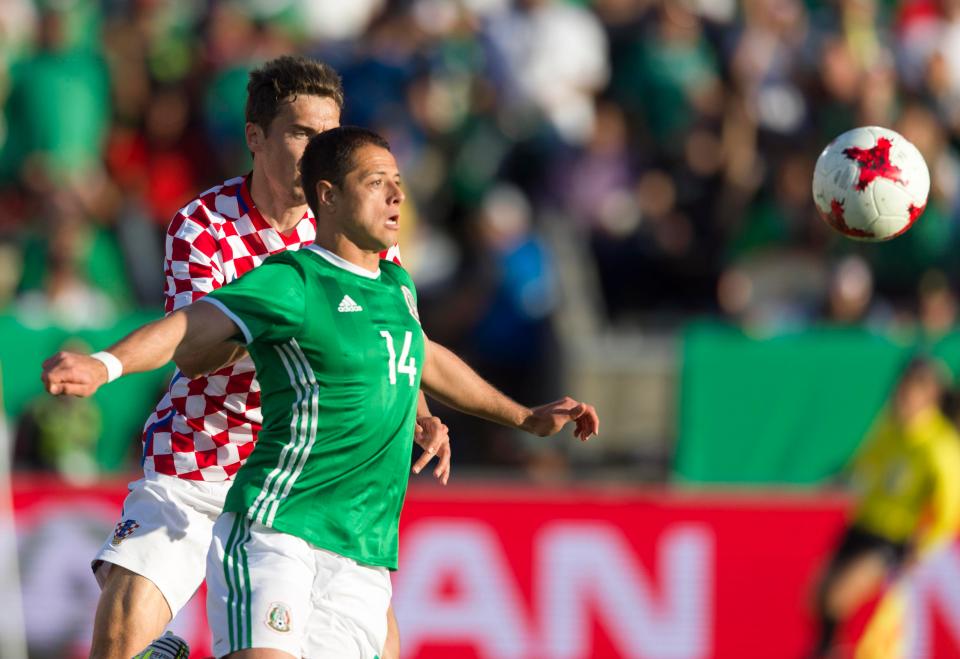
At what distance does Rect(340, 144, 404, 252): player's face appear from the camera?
544cm

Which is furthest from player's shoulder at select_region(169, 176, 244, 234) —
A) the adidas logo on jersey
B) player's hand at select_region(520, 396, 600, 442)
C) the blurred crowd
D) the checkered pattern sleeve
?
the blurred crowd

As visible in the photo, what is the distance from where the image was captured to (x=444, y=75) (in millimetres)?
14281

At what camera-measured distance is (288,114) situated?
5.97 metres

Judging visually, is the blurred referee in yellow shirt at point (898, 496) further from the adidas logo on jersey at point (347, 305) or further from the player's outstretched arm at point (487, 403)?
the adidas logo on jersey at point (347, 305)

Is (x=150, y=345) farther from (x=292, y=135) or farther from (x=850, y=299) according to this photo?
(x=850, y=299)

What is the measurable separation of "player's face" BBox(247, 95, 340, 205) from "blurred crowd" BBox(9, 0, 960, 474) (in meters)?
6.16

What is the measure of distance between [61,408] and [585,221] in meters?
4.31

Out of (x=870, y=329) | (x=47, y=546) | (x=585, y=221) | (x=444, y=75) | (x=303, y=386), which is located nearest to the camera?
(x=303, y=386)

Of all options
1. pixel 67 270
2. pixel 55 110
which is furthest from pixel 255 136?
pixel 55 110

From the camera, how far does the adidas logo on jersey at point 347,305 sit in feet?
17.8

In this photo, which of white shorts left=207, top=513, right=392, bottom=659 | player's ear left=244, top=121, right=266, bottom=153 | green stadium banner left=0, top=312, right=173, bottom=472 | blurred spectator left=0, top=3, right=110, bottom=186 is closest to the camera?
white shorts left=207, top=513, right=392, bottom=659

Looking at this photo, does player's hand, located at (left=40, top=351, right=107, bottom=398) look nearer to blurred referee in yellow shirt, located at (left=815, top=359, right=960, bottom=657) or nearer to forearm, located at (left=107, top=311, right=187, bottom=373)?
forearm, located at (left=107, top=311, right=187, bottom=373)

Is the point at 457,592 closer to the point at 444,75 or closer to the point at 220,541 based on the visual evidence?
the point at 444,75

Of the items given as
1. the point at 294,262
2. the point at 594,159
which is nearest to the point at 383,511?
the point at 294,262
